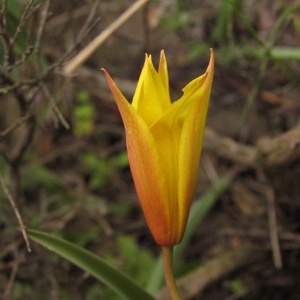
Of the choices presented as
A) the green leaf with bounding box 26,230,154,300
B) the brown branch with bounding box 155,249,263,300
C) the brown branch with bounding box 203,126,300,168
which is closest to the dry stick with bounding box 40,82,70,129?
the green leaf with bounding box 26,230,154,300

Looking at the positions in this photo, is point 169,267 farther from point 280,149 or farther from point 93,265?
point 280,149

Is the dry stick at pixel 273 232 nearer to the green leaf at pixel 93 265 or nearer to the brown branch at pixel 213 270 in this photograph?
the brown branch at pixel 213 270

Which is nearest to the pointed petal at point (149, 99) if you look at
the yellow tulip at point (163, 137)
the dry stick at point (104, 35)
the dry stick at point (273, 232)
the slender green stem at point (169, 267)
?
the yellow tulip at point (163, 137)

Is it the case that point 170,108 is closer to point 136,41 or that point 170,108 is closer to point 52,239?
point 52,239

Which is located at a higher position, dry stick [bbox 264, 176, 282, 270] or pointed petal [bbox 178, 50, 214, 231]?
pointed petal [bbox 178, 50, 214, 231]

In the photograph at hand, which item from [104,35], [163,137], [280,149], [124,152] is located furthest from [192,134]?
[124,152]

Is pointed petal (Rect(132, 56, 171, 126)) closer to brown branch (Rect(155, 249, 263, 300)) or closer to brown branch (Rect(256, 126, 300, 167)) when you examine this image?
brown branch (Rect(256, 126, 300, 167))
